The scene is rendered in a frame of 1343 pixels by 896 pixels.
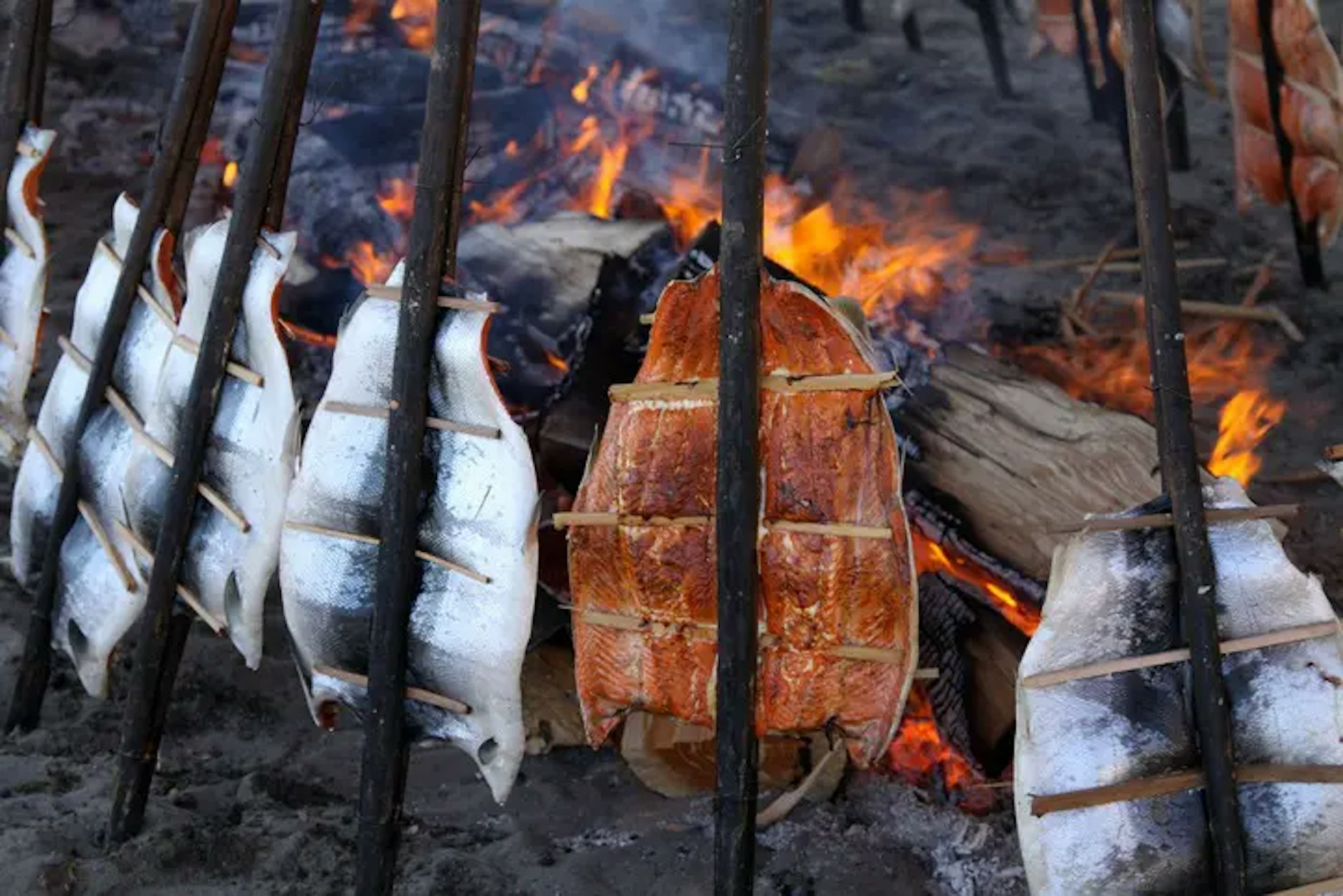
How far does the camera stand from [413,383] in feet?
12.8

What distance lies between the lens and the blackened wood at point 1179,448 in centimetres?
335

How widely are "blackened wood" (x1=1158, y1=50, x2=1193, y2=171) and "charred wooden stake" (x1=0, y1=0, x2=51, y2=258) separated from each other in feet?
21.9

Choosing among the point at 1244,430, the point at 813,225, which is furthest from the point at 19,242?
the point at 1244,430

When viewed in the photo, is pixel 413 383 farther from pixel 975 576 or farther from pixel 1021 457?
pixel 1021 457

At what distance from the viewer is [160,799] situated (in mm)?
4945

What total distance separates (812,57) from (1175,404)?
357 inches

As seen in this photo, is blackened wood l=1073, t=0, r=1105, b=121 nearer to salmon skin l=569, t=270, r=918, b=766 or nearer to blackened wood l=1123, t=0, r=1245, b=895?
blackened wood l=1123, t=0, r=1245, b=895

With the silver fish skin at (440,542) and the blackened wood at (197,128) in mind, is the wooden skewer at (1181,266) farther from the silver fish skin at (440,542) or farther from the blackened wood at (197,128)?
the silver fish skin at (440,542)

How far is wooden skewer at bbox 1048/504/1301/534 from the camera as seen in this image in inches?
134

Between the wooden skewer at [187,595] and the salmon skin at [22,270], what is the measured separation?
4.03ft

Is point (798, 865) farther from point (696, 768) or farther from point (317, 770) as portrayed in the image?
point (317, 770)

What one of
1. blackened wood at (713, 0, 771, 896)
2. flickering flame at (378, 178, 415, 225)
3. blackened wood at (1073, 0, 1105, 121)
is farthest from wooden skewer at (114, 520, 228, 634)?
blackened wood at (1073, 0, 1105, 121)

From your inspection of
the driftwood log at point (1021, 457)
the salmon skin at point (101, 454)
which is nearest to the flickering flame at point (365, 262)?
the salmon skin at point (101, 454)

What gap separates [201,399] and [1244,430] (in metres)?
5.03
